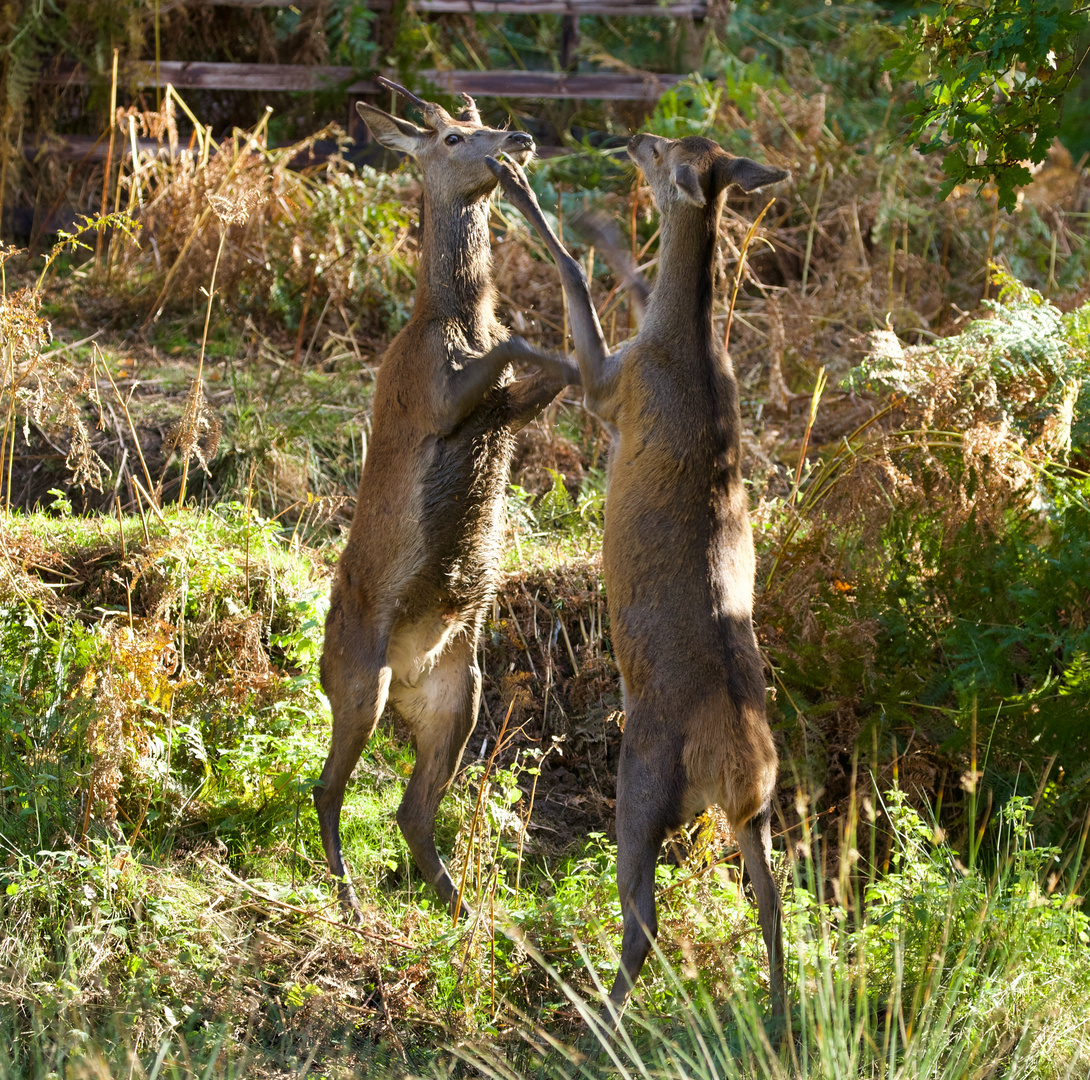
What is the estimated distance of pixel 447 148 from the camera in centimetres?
566

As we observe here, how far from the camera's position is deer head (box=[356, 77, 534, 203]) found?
5566 mm

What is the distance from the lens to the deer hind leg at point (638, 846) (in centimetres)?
417

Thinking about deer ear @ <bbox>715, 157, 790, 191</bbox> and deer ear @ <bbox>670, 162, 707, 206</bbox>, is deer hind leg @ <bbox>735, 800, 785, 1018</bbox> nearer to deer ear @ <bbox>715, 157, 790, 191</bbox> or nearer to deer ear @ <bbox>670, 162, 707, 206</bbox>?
deer ear @ <bbox>670, 162, 707, 206</bbox>

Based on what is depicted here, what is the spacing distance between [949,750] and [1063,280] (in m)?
5.69

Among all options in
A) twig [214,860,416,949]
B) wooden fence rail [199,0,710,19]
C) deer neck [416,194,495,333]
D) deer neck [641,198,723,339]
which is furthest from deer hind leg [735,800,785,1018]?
wooden fence rail [199,0,710,19]

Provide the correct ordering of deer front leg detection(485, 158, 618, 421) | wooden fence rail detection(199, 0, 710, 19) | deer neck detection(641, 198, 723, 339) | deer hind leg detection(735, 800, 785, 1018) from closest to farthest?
deer hind leg detection(735, 800, 785, 1018) → deer neck detection(641, 198, 723, 339) → deer front leg detection(485, 158, 618, 421) → wooden fence rail detection(199, 0, 710, 19)

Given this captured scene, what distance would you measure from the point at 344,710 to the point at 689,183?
261cm

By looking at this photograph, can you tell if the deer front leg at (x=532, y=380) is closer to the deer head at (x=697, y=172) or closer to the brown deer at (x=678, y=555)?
the brown deer at (x=678, y=555)

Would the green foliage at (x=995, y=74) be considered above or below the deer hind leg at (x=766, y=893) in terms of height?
above

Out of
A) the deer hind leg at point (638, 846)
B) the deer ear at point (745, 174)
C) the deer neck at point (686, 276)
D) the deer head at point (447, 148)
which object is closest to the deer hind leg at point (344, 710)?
the deer hind leg at point (638, 846)

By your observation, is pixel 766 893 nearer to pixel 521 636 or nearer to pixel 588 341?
pixel 588 341

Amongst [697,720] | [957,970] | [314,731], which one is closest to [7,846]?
[314,731]

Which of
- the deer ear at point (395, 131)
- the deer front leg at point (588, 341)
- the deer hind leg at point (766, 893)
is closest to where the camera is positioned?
the deer hind leg at point (766, 893)

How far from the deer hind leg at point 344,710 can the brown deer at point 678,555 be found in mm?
1164
